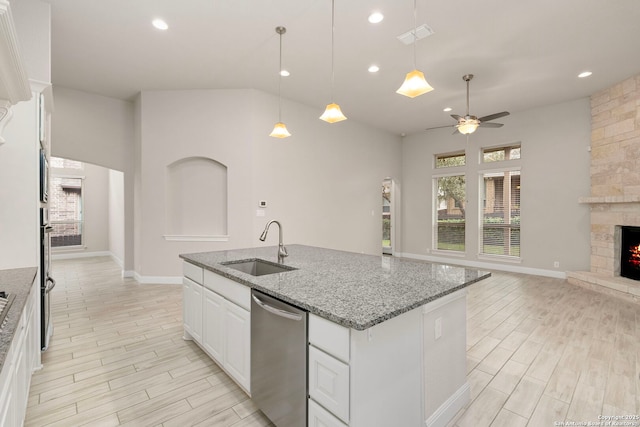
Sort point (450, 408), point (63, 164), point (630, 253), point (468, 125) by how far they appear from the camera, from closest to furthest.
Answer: point (450, 408) → point (468, 125) → point (630, 253) → point (63, 164)

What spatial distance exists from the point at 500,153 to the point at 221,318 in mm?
6752

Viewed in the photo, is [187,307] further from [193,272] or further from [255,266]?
[255,266]

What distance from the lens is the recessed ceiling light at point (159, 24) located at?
10.5 ft

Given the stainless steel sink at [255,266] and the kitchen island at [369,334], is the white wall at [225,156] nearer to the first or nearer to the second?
the stainless steel sink at [255,266]

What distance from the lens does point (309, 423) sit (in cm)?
146

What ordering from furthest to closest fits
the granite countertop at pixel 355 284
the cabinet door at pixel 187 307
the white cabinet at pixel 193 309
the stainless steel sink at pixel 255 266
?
the cabinet door at pixel 187 307, the white cabinet at pixel 193 309, the stainless steel sink at pixel 255 266, the granite countertop at pixel 355 284

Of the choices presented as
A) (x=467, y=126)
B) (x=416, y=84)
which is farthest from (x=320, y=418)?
(x=467, y=126)

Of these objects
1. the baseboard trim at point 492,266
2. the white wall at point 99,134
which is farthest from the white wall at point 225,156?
the baseboard trim at point 492,266

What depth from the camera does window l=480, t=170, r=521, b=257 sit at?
6371 millimetres

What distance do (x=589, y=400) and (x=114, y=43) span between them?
18.8 ft

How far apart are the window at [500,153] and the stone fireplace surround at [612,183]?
1274 mm

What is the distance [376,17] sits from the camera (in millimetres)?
3088

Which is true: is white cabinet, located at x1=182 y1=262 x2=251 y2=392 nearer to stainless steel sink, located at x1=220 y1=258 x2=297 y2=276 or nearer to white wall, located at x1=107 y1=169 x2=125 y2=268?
stainless steel sink, located at x1=220 y1=258 x2=297 y2=276

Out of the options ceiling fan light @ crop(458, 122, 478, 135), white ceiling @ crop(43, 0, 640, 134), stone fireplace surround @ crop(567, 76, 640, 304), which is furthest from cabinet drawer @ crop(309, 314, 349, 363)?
stone fireplace surround @ crop(567, 76, 640, 304)
